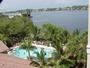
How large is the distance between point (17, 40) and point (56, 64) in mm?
29180

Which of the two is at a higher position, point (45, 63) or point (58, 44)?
point (58, 44)

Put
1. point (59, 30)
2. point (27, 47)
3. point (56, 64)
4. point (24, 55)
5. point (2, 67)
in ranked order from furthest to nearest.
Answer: point (59, 30), point (24, 55), point (27, 47), point (56, 64), point (2, 67)

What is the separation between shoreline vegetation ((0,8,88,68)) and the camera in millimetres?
21688

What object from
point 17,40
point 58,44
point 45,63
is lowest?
point 17,40

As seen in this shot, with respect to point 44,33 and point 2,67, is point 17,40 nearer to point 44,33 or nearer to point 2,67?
point 44,33

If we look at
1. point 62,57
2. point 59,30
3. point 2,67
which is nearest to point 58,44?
point 62,57

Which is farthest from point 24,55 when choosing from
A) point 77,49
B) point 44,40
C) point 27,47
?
point 77,49

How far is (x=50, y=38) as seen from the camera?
42844 millimetres

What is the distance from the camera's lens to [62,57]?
21250 mm

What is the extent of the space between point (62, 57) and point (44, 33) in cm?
2629

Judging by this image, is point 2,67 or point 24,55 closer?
point 2,67

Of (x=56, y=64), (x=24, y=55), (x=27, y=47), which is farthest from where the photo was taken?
(x=24, y=55)

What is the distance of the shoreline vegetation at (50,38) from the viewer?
21688 mm

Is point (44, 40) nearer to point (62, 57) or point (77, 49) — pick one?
point (77, 49)
